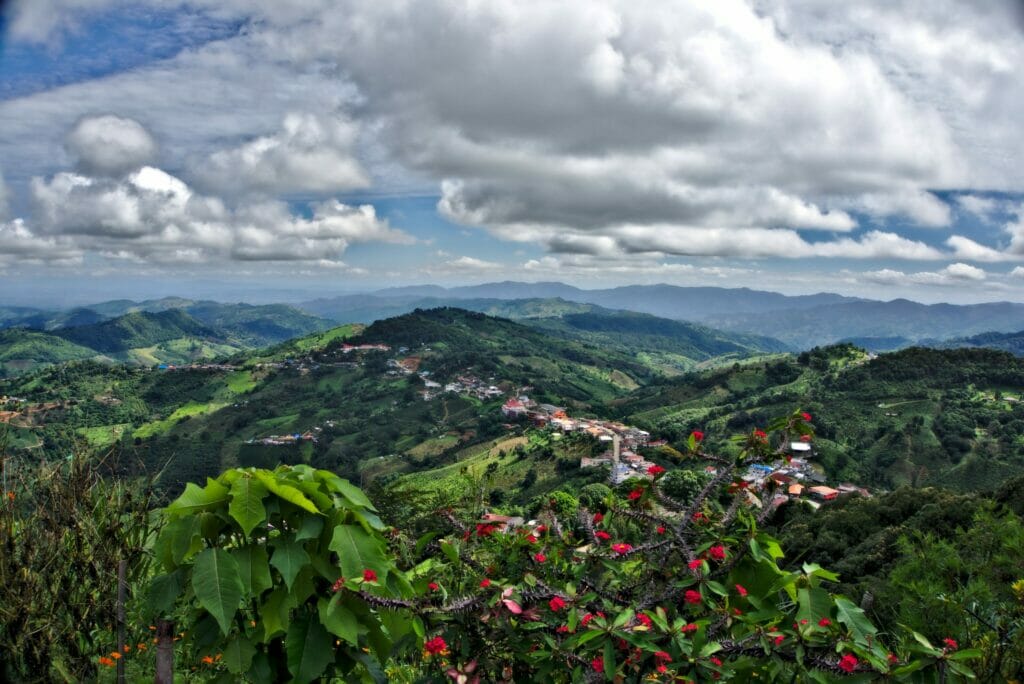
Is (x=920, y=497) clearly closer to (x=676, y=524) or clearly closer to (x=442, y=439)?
(x=676, y=524)

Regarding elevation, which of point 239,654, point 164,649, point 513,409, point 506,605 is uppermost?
point 506,605

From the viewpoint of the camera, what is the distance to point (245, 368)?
164m

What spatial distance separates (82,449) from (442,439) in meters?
106

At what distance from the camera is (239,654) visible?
1.86 meters

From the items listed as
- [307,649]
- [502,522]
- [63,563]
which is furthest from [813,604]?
[63,563]

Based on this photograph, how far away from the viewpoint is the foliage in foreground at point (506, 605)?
176cm

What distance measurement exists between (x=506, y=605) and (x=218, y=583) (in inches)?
37.8

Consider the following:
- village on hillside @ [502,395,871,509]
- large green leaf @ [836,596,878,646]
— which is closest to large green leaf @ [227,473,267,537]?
village on hillside @ [502,395,871,509]

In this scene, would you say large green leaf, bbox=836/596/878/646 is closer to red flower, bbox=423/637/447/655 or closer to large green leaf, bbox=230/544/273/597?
red flower, bbox=423/637/447/655

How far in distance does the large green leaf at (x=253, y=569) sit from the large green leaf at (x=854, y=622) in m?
1.90

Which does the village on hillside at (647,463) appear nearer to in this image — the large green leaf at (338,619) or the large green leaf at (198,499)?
the large green leaf at (338,619)

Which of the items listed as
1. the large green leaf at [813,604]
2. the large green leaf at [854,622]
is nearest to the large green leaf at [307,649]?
the large green leaf at [813,604]

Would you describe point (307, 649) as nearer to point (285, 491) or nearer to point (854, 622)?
point (285, 491)

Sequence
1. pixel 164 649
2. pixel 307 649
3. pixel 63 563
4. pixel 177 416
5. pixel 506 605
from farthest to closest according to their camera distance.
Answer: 1. pixel 177 416
2. pixel 63 563
3. pixel 164 649
4. pixel 506 605
5. pixel 307 649
